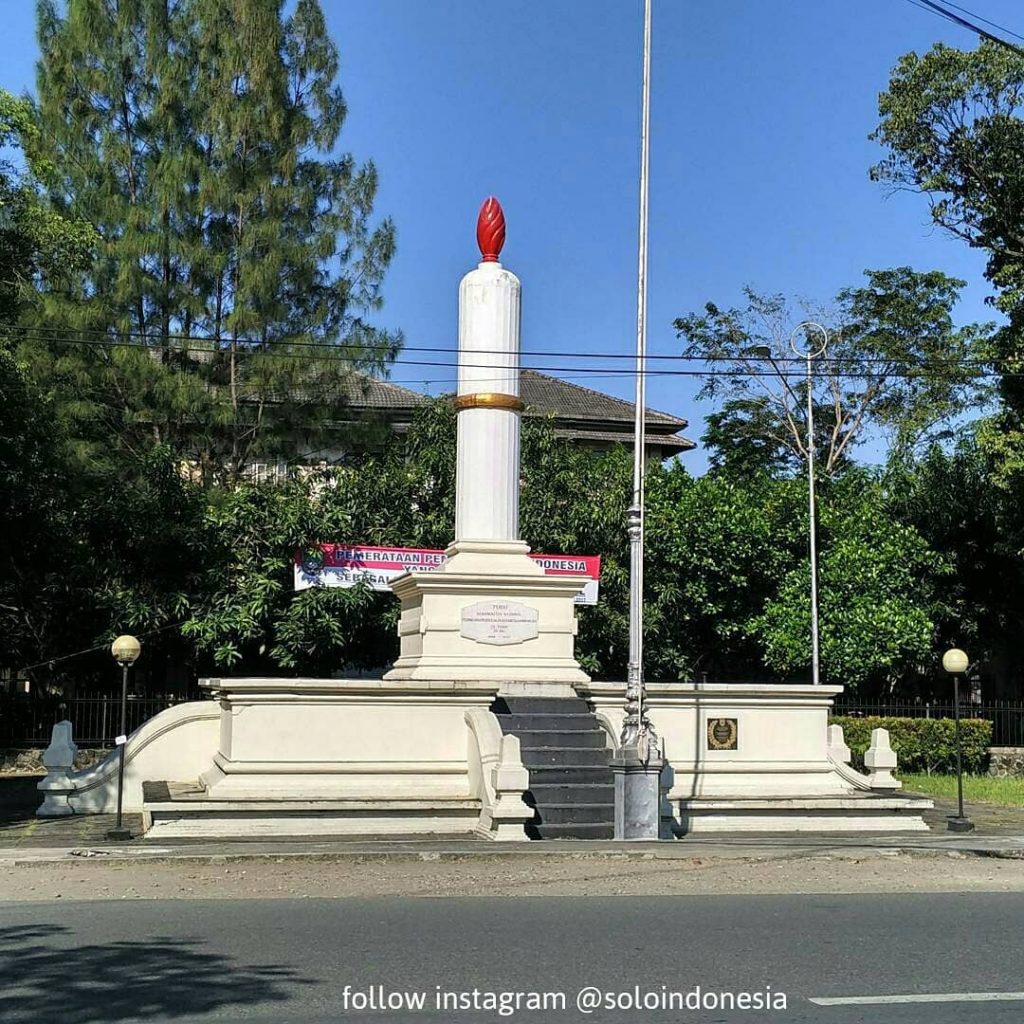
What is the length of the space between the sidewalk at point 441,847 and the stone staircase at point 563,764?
0.68m

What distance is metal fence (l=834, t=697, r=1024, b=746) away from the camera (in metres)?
31.3

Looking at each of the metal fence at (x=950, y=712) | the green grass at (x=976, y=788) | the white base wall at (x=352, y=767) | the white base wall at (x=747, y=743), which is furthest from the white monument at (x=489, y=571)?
the metal fence at (x=950, y=712)

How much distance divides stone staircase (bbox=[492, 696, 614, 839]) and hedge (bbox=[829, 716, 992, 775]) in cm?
1218

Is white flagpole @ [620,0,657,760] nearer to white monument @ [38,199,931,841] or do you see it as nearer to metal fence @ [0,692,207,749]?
white monument @ [38,199,931,841]

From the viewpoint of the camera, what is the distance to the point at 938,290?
143 ft

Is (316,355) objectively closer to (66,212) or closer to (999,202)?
(66,212)

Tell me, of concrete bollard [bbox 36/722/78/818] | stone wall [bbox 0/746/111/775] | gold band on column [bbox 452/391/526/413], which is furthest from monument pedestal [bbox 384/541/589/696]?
stone wall [bbox 0/746/111/775]

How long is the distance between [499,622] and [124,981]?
40.6 feet

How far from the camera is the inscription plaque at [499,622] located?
2002 centimetres

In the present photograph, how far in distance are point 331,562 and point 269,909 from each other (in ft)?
57.5

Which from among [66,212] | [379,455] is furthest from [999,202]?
[66,212]

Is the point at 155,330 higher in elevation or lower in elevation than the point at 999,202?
lower

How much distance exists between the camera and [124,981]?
794cm

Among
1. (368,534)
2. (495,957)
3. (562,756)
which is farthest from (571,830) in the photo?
(368,534)
